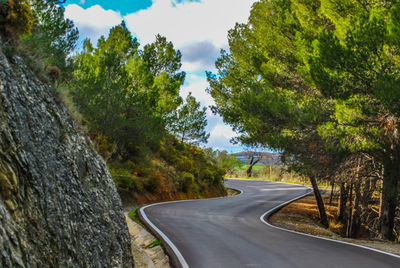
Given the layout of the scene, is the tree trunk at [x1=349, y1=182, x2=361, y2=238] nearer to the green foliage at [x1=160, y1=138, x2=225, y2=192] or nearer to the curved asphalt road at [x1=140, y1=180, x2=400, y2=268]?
the curved asphalt road at [x1=140, y1=180, x2=400, y2=268]

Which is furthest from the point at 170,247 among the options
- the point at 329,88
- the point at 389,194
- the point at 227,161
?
the point at 227,161

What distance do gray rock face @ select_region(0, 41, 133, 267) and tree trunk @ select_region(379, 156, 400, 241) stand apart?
879 centimetres

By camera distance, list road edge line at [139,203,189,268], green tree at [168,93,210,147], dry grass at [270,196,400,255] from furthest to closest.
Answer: green tree at [168,93,210,147]
dry grass at [270,196,400,255]
road edge line at [139,203,189,268]

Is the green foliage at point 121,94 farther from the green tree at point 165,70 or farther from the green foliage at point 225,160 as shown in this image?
the green foliage at point 225,160

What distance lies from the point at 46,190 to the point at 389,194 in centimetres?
1048

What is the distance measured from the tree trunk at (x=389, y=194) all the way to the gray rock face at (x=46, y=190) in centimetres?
879

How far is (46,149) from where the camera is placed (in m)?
5.03

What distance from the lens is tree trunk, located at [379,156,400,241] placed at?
422 inches

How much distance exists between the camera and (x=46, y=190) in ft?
15.0

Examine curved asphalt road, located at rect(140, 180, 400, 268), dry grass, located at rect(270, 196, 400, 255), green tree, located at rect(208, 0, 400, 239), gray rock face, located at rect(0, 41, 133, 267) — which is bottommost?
dry grass, located at rect(270, 196, 400, 255)

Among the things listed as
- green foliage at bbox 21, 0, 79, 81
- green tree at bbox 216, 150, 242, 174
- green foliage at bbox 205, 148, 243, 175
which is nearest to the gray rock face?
green foliage at bbox 21, 0, 79, 81

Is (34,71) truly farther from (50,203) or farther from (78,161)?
(50,203)

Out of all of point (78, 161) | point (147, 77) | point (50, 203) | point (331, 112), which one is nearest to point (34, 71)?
point (78, 161)

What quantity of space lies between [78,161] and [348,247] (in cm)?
773
